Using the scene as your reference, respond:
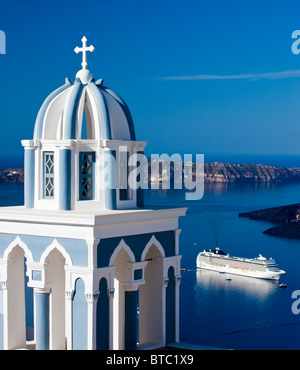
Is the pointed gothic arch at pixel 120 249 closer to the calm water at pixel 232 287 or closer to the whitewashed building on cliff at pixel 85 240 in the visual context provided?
the whitewashed building on cliff at pixel 85 240

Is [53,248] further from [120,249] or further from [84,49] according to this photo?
[84,49]

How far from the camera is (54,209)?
6.39 meters

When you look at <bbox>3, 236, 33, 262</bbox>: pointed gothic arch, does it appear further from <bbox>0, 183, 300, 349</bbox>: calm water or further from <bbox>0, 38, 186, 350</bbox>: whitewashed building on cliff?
<bbox>0, 183, 300, 349</bbox>: calm water

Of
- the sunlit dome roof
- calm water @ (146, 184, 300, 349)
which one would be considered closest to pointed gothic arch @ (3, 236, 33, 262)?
the sunlit dome roof

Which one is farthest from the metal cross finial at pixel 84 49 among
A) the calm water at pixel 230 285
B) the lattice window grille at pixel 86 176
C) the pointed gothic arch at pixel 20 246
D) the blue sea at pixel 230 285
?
the blue sea at pixel 230 285

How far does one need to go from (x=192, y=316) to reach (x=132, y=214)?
36.6 meters

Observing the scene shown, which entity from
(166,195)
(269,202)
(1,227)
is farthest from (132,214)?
(269,202)

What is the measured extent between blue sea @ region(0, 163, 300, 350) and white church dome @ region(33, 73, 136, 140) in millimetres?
24141

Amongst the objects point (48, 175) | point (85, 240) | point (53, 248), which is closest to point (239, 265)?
point (48, 175)

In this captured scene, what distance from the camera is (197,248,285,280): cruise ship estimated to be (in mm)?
52562

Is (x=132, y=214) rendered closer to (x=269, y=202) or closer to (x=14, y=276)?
(x=14, y=276)

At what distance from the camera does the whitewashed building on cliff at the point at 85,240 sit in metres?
6.02

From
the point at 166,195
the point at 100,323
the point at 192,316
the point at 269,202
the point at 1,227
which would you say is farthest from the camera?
the point at 269,202
